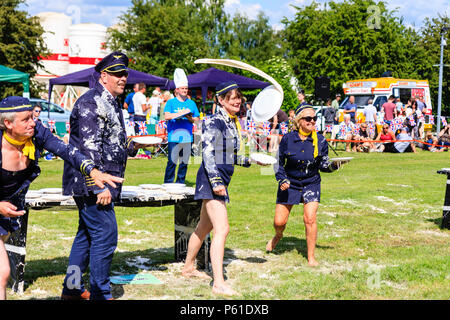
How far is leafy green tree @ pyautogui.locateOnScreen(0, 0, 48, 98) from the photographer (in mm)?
29922

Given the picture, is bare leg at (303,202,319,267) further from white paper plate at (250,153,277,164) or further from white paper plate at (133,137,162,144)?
white paper plate at (133,137,162,144)

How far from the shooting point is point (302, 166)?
6.38 meters

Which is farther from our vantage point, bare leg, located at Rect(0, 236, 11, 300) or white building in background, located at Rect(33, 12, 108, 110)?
white building in background, located at Rect(33, 12, 108, 110)

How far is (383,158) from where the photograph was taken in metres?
19.3

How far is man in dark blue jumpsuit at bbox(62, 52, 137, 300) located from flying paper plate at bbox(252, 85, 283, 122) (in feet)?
5.09

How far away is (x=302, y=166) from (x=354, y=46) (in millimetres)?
41982

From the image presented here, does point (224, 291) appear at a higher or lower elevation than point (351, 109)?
lower


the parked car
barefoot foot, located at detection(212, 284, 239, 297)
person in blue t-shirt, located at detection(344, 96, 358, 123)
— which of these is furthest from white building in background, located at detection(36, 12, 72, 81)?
barefoot foot, located at detection(212, 284, 239, 297)

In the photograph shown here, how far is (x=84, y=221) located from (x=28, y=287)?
1098 millimetres

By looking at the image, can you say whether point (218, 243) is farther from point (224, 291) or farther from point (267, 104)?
point (267, 104)

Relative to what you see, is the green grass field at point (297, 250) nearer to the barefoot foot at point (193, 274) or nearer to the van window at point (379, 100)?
the barefoot foot at point (193, 274)

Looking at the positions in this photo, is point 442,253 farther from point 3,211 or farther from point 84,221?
point 3,211

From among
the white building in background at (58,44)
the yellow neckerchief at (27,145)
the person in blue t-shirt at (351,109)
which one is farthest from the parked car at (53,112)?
the white building in background at (58,44)

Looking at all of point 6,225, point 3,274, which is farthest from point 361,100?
point 3,274
